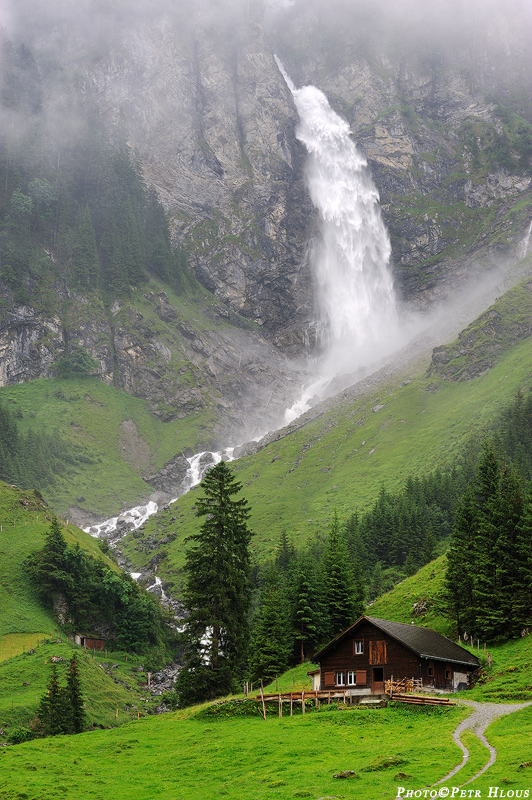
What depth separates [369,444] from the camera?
16450 centimetres

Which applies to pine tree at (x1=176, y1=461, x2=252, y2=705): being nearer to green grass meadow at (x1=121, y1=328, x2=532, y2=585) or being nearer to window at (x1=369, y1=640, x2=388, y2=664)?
window at (x1=369, y1=640, x2=388, y2=664)

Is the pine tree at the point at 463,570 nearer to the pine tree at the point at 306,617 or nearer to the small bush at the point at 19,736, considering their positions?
the pine tree at the point at 306,617

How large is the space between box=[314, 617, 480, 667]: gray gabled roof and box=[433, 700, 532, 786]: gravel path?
4754 millimetres

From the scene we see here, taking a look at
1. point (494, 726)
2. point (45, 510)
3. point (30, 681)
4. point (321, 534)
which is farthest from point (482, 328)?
point (494, 726)

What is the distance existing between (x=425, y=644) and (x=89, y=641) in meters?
52.0

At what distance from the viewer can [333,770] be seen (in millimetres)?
26875

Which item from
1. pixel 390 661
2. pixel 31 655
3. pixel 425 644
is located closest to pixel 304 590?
pixel 390 661

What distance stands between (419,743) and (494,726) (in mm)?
4205

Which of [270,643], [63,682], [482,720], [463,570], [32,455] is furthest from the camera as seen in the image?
[32,455]

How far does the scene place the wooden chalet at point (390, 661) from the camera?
140ft

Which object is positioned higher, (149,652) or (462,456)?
(462,456)

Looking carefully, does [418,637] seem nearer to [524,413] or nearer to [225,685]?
[225,685]

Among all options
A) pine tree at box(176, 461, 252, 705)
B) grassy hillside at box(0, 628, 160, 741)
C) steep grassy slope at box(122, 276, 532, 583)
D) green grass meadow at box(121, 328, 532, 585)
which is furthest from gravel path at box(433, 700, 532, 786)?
steep grassy slope at box(122, 276, 532, 583)

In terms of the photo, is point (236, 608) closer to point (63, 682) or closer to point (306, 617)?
point (306, 617)
